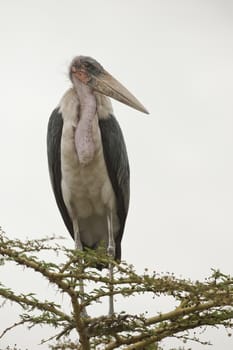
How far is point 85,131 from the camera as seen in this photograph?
34.6ft

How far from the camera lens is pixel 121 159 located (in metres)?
11.0

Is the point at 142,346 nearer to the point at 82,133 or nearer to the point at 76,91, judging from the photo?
the point at 82,133

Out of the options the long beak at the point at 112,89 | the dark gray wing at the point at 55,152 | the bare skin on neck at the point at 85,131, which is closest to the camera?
the bare skin on neck at the point at 85,131

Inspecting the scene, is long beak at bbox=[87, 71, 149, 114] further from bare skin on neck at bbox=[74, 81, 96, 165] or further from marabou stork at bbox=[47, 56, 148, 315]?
bare skin on neck at bbox=[74, 81, 96, 165]

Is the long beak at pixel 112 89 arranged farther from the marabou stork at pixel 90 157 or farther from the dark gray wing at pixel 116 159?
the dark gray wing at pixel 116 159

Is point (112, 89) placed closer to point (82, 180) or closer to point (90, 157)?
point (90, 157)

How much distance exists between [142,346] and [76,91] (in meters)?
5.23

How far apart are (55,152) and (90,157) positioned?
58 centimetres

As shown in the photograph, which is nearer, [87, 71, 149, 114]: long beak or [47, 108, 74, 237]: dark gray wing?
[47, 108, 74, 237]: dark gray wing

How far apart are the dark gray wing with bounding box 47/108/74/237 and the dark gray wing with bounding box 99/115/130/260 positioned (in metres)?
0.59

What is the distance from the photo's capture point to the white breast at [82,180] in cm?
1054

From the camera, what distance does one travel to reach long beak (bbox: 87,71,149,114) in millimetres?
11141

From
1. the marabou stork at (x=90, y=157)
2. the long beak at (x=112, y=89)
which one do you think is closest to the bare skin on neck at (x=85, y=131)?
the marabou stork at (x=90, y=157)

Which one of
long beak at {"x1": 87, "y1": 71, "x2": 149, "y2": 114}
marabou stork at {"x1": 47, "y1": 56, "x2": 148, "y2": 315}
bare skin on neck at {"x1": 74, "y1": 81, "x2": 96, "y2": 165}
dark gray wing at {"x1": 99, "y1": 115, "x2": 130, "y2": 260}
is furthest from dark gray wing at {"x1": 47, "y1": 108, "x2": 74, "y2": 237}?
long beak at {"x1": 87, "y1": 71, "x2": 149, "y2": 114}
